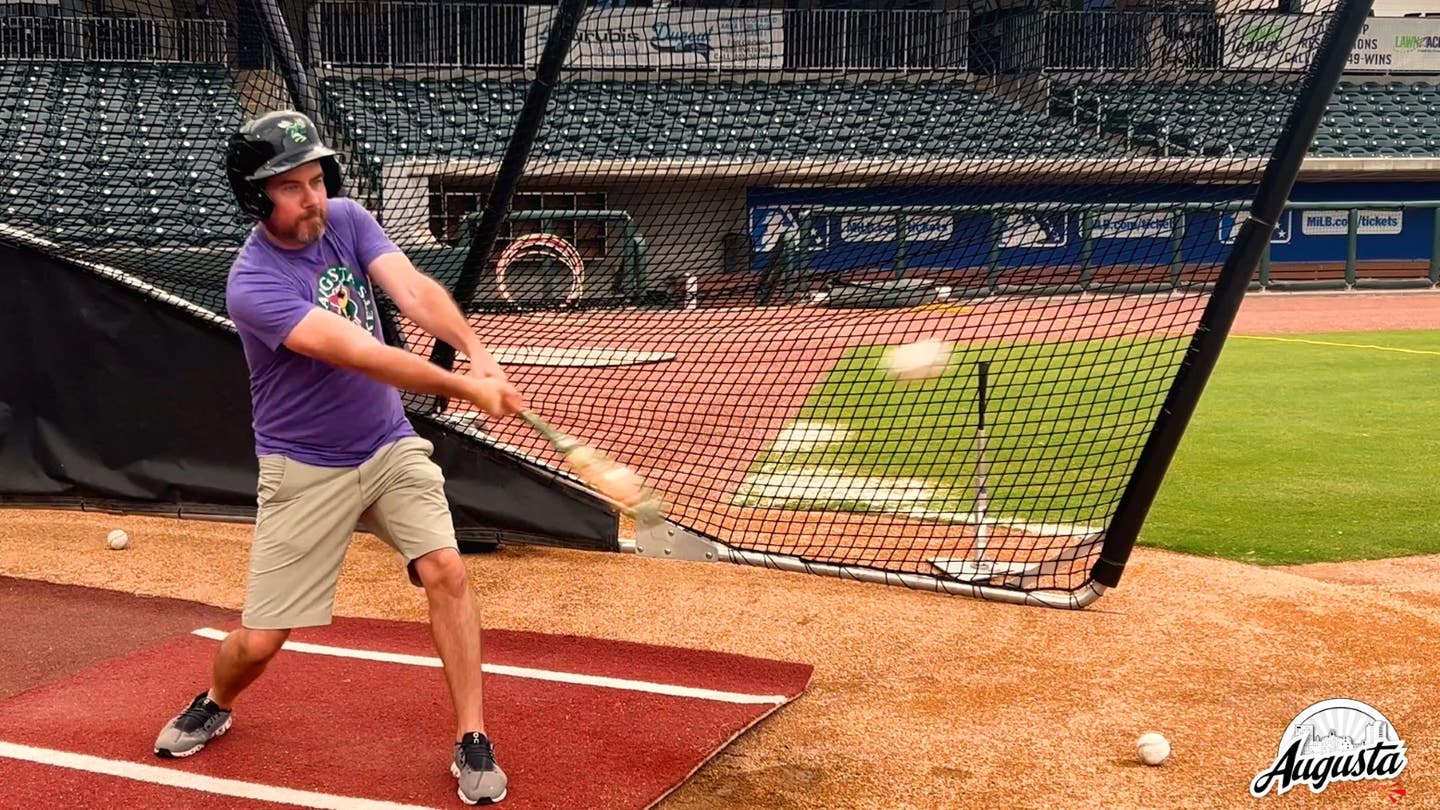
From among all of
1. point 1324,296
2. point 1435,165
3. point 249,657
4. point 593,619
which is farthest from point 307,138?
point 1435,165

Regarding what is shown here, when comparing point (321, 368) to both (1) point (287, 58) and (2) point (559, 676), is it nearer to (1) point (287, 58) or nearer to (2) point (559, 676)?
(2) point (559, 676)

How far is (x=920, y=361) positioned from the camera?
4.91 m

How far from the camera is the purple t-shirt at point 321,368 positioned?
11.9ft

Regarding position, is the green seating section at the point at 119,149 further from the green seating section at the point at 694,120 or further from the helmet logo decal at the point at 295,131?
the helmet logo decal at the point at 295,131

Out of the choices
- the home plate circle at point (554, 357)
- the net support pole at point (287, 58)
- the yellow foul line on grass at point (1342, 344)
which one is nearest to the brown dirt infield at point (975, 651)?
the home plate circle at point (554, 357)

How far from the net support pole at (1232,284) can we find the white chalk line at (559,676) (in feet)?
4.33

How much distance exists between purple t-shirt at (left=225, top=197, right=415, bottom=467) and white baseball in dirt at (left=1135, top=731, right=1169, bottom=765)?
2.41m

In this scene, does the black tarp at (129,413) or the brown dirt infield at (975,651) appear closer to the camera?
the brown dirt infield at (975,651)

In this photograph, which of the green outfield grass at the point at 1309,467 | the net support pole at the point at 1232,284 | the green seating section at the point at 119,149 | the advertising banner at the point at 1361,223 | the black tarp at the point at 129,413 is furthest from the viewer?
the advertising banner at the point at 1361,223

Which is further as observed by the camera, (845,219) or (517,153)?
(845,219)

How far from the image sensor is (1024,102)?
5.46 metres

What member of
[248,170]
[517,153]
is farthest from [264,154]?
[517,153]

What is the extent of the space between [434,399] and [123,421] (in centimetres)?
181

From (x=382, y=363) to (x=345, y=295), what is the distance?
1.75 ft
